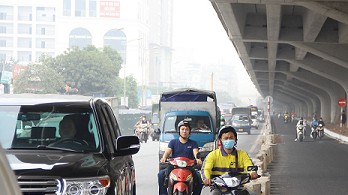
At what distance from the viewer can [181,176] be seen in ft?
37.7

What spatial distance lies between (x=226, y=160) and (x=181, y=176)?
2.82m

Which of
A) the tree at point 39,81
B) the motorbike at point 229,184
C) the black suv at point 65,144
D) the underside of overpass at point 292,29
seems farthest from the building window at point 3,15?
the black suv at point 65,144

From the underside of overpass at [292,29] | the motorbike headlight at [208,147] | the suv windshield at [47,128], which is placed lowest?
the motorbike headlight at [208,147]

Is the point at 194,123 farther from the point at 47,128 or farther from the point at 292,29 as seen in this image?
the point at 47,128

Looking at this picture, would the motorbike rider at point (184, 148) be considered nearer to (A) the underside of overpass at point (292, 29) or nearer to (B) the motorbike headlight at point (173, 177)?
(B) the motorbike headlight at point (173, 177)

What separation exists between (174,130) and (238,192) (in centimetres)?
1761

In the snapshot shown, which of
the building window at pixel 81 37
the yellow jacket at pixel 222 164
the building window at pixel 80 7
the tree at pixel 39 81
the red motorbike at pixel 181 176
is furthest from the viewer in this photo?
the building window at pixel 80 7

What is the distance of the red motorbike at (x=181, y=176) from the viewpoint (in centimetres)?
1137

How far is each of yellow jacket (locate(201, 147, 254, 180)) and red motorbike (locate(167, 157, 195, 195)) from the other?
257 centimetres

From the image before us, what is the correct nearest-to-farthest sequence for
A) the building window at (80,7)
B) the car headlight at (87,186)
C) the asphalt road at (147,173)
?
the car headlight at (87,186) → the asphalt road at (147,173) → the building window at (80,7)

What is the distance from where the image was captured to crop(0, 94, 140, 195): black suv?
5988 millimetres

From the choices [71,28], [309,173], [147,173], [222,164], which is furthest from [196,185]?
[71,28]

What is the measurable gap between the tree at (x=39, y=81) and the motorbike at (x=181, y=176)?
5499 cm

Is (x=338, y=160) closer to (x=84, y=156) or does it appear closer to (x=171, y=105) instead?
(x=171, y=105)
